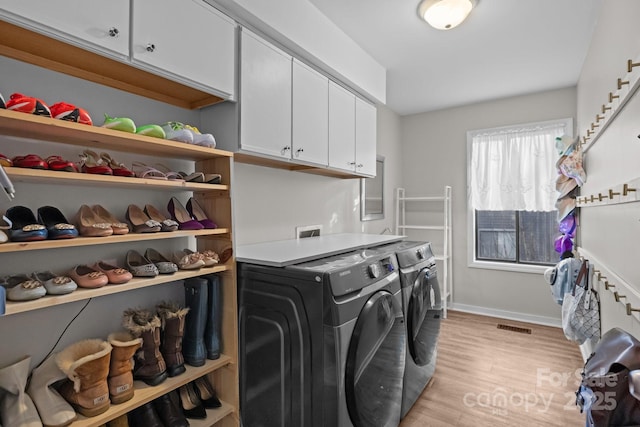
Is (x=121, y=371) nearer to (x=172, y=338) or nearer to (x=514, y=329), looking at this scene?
(x=172, y=338)

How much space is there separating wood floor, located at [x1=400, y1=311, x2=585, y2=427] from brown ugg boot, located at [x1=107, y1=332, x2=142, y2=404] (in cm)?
151

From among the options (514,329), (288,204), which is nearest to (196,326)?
(288,204)

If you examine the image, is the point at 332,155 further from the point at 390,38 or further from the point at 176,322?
the point at 176,322

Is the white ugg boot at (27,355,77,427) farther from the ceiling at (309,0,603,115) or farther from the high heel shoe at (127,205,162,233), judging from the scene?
the ceiling at (309,0,603,115)

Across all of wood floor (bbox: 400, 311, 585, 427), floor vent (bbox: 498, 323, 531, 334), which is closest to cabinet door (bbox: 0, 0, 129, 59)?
wood floor (bbox: 400, 311, 585, 427)

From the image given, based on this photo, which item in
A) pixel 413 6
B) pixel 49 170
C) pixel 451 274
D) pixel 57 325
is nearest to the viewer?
pixel 49 170

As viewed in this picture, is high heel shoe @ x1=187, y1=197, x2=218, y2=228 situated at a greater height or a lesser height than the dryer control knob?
greater

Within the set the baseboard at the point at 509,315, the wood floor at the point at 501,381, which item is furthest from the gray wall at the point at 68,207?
the baseboard at the point at 509,315

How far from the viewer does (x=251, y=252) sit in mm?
1704

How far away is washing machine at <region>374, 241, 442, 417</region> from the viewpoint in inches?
74.9

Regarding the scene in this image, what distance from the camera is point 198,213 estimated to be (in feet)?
4.93

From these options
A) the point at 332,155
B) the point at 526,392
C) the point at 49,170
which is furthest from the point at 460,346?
the point at 49,170

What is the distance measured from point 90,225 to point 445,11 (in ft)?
6.94

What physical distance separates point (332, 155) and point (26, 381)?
1.82m
